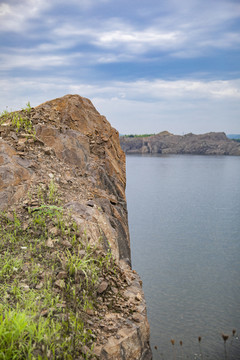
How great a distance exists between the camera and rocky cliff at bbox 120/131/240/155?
13762 centimetres

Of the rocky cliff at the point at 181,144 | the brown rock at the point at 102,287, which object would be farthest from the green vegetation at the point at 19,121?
the rocky cliff at the point at 181,144

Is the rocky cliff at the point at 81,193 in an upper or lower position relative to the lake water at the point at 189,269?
upper

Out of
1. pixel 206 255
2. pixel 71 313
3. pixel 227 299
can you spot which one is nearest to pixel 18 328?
pixel 71 313

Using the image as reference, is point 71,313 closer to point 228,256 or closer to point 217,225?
point 228,256

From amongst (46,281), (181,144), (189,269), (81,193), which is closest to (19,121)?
(81,193)

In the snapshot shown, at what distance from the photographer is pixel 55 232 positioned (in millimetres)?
6508

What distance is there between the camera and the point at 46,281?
5.52 meters

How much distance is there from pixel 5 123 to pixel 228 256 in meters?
16.9

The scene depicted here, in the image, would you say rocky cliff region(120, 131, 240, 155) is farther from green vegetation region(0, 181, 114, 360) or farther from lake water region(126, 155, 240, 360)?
green vegetation region(0, 181, 114, 360)

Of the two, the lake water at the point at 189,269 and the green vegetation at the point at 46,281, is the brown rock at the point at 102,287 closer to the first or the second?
the green vegetation at the point at 46,281

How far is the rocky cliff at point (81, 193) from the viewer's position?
17.9 ft

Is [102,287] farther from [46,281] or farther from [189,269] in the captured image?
[189,269]

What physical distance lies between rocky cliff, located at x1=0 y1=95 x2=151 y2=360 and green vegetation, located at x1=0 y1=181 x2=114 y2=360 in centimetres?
4

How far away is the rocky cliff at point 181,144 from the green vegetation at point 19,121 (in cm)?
13085
